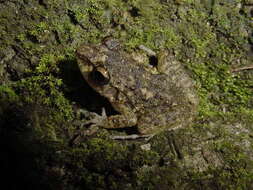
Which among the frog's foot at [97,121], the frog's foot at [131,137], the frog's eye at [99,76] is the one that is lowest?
the frog's foot at [131,137]

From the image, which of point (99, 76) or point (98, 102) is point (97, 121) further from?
point (99, 76)

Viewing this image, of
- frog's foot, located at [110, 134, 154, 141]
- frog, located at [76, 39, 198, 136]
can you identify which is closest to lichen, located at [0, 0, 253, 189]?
frog's foot, located at [110, 134, 154, 141]

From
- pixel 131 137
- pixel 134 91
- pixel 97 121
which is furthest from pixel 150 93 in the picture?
pixel 97 121

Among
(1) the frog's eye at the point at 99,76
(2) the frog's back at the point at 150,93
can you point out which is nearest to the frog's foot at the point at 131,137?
(2) the frog's back at the point at 150,93

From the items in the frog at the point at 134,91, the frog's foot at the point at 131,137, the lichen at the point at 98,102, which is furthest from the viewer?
the frog at the point at 134,91

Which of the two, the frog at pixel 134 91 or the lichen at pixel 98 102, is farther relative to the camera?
the frog at pixel 134 91

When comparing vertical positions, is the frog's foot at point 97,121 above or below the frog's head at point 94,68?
below

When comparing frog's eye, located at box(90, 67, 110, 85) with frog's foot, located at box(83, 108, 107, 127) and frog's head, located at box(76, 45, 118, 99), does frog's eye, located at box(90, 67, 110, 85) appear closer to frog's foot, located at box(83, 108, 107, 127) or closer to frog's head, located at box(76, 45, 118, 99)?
frog's head, located at box(76, 45, 118, 99)

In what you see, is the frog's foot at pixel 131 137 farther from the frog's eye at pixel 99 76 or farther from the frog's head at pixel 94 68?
the frog's eye at pixel 99 76

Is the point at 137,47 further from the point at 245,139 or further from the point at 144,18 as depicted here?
the point at 245,139

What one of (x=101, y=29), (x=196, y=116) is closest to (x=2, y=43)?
(x=101, y=29)
